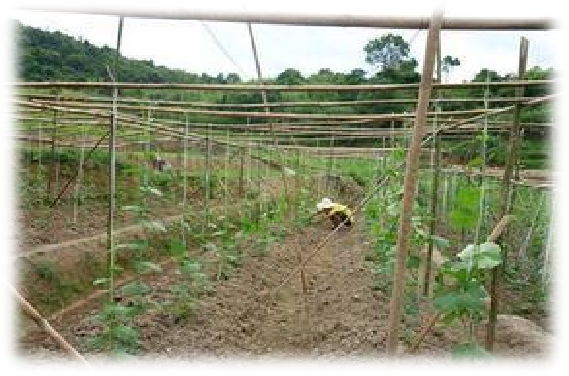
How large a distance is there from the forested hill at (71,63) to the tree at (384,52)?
240cm

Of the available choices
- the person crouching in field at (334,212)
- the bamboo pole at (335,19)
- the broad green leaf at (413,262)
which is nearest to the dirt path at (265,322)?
Result: the broad green leaf at (413,262)

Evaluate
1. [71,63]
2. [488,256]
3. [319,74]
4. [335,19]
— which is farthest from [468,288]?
[71,63]

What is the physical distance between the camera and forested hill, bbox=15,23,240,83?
7.09 meters

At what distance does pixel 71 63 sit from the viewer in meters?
8.12

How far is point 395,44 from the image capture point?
5.35m

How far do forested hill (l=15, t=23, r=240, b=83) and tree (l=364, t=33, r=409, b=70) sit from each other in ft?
7.89

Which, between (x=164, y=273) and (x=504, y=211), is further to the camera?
(x=164, y=273)

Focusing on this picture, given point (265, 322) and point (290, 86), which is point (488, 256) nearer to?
point (290, 86)

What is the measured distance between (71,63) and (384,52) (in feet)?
13.7

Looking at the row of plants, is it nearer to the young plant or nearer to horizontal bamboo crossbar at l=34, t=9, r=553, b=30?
the young plant

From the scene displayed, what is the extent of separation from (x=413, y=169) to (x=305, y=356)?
2.76 meters

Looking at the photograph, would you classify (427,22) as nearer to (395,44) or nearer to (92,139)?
(395,44)

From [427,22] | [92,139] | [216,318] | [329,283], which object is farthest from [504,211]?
[92,139]

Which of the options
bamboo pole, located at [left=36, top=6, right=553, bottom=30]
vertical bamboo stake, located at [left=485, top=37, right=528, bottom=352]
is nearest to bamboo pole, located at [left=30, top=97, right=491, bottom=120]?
vertical bamboo stake, located at [left=485, top=37, right=528, bottom=352]
